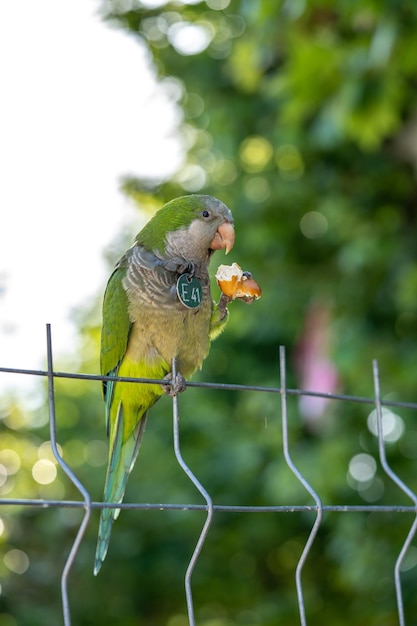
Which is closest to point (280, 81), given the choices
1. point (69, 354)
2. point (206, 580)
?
point (206, 580)

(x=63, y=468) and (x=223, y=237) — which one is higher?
(x=223, y=237)

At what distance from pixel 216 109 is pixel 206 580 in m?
3.65

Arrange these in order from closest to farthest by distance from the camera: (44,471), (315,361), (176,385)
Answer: (176,385) → (315,361) → (44,471)

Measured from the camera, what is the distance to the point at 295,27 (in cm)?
441

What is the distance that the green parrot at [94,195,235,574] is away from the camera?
233 centimetres

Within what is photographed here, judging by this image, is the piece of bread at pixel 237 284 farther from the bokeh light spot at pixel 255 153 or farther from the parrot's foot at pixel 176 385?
the bokeh light spot at pixel 255 153

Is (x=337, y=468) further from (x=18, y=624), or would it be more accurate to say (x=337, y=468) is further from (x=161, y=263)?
(x=161, y=263)

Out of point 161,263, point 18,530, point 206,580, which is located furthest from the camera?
point 206,580

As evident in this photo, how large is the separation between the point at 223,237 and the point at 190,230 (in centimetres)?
12

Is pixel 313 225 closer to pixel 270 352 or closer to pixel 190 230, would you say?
pixel 270 352

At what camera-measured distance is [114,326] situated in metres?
2.42

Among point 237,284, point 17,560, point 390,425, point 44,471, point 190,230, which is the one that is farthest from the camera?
point 44,471

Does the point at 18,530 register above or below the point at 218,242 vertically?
below

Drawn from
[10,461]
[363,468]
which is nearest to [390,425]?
[363,468]
